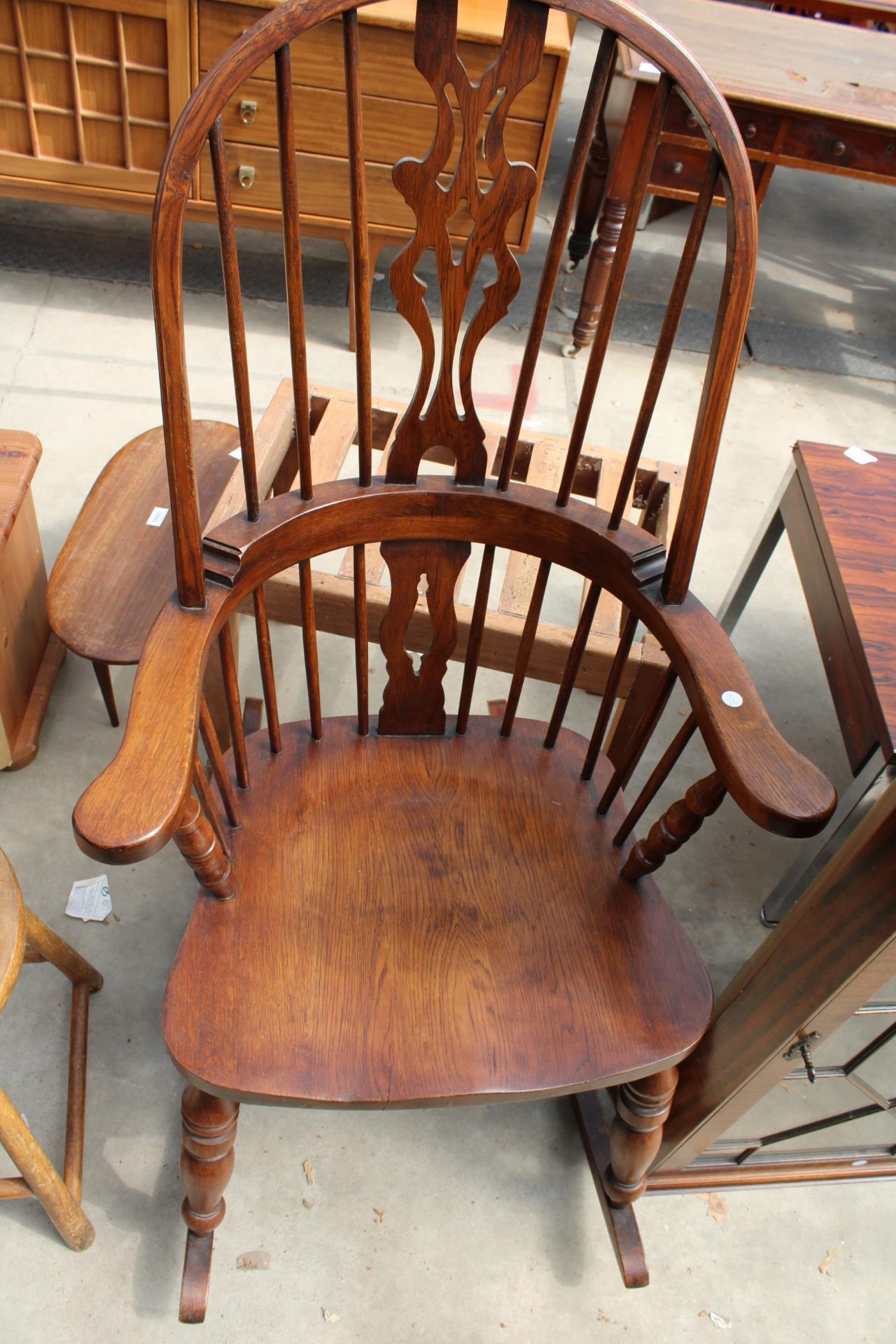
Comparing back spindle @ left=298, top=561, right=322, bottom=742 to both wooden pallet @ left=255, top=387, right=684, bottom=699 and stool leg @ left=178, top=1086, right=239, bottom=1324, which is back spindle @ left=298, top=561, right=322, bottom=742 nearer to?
wooden pallet @ left=255, top=387, right=684, bottom=699

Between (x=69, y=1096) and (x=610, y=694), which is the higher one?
(x=610, y=694)

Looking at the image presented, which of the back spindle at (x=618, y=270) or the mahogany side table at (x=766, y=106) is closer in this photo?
the back spindle at (x=618, y=270)

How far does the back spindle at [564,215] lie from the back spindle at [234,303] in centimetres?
27

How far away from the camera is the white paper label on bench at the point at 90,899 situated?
1526 millimetres

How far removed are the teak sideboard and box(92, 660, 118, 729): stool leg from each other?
4.08 feet

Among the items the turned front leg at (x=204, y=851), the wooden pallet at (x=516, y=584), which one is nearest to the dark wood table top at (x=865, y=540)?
the wooden pallet at (x=516, y=584)

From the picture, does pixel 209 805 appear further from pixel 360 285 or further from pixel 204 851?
pixel 360 285

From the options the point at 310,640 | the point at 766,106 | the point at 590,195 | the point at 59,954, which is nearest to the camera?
the point at 310,640

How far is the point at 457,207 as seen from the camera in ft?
3.13

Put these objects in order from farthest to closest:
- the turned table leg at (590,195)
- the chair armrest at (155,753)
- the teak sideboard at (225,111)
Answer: the turned table leg at (590,195) → the teak sideboard at (225,111) → the chair armrest at (155,753)

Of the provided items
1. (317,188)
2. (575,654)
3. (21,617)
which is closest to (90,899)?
(21,617)

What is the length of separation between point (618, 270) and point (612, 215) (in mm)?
1779

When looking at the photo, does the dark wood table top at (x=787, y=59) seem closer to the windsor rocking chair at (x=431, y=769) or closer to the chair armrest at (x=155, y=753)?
the windsor rocking chair at (x=431, y=769)

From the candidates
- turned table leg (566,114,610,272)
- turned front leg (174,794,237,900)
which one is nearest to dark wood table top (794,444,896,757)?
turned front leg (174,794,237,900)
